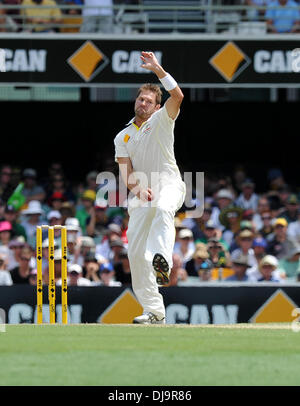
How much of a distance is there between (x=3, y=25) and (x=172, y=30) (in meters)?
3.13

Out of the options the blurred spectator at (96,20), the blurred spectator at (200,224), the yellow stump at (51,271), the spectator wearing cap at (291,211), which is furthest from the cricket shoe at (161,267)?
the blurred spectator at (96,20)

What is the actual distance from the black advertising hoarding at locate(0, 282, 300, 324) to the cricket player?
356 cm

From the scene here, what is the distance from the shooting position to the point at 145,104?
1021 cm

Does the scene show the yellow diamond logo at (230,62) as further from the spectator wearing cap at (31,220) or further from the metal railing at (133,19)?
the spectator wearing cap at (31,220)

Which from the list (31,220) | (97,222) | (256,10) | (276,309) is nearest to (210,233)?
(97,222)

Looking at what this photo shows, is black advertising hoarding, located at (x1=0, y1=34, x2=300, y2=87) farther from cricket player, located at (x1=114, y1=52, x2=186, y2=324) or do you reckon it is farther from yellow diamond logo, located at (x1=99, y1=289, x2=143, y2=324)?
cricket player, located at (x1=114, y1=52, x2=186, y2=324)

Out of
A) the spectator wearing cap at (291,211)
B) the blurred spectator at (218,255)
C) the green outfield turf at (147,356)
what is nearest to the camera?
the green outfield turf at (147,356)

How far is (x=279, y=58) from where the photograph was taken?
18.7 m

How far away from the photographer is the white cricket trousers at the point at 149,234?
10016 millimetres

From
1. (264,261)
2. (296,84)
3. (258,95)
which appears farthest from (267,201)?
(258,95)

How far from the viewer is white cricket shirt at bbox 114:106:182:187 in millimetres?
10086

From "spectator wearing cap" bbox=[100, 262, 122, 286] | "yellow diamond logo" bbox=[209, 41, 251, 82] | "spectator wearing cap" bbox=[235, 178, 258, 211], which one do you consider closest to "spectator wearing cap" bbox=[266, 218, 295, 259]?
"spectator wearing cap" bbox=[235, 178, 258, 211]

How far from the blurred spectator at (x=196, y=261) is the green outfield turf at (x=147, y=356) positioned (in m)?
5.23

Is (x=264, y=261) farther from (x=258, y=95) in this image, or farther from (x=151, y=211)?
(x=258, y=95)
